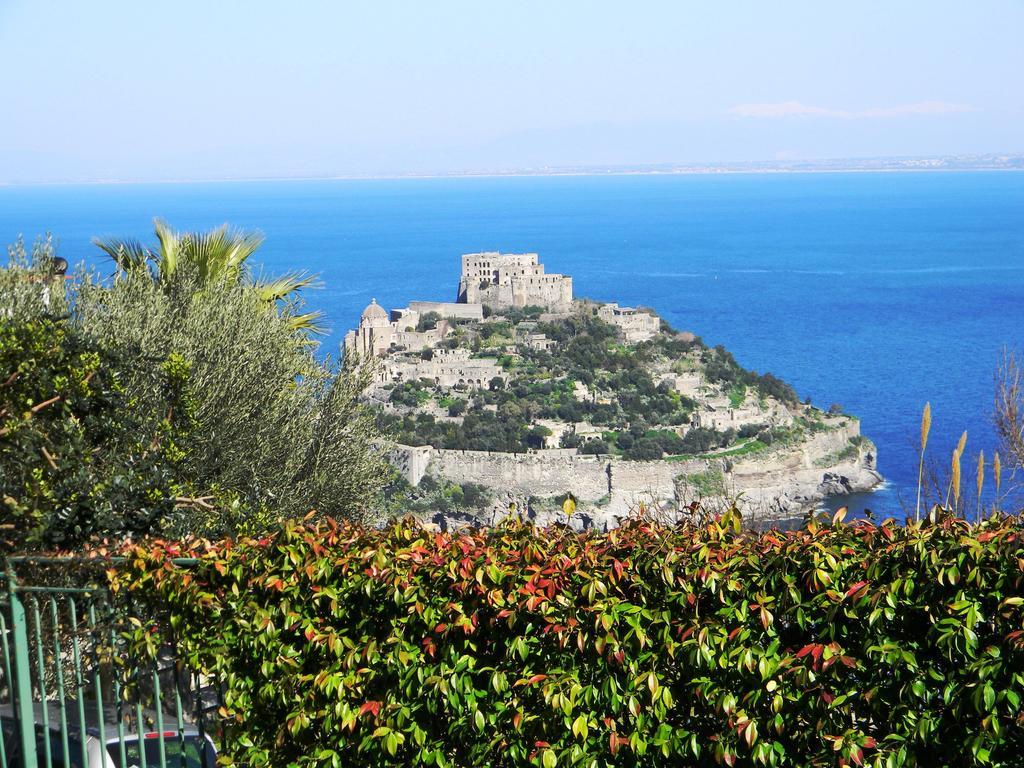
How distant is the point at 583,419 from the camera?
4834 cm

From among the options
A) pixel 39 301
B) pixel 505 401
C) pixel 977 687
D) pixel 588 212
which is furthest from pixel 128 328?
pixel 588 212

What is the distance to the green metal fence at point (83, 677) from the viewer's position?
10.0 feet

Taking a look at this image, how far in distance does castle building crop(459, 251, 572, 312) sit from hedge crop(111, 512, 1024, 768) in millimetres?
59528

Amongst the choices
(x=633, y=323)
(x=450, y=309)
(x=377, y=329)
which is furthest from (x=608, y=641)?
(x=450, y=309)

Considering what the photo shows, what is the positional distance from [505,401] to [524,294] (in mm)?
15562

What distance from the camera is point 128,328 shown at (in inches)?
220

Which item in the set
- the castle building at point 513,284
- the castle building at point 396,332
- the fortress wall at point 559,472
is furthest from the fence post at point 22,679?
the castle building at point 513,284

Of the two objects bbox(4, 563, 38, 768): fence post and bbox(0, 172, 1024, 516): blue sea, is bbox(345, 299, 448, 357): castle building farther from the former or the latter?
bbox(4, 563, 38, 768): fence post

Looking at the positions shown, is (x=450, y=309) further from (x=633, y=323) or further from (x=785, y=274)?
(x=785, y=274)

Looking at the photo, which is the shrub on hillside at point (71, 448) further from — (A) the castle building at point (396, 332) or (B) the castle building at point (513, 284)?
(B) the castle building at point (513, 284)

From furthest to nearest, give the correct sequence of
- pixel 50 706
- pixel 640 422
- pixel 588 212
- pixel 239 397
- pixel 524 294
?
pixel 588 212
pixel 524 294
pixel 640 422
pixel 239 397
pixel 50 706

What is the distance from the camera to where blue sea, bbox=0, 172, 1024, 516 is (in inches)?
2340

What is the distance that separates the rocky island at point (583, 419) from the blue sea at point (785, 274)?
13.8 ft

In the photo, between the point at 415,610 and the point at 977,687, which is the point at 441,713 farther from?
the point at 977,687
